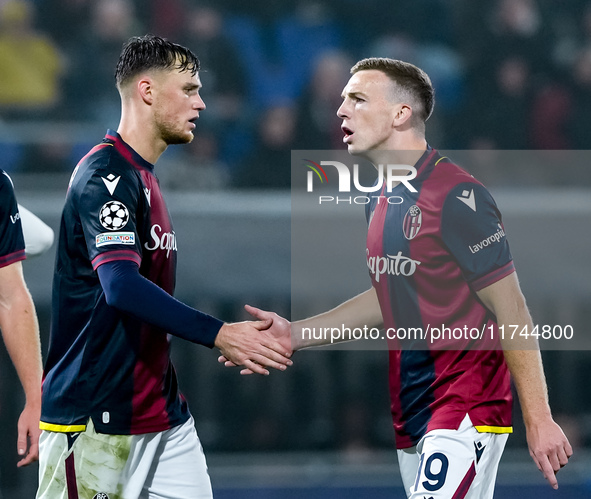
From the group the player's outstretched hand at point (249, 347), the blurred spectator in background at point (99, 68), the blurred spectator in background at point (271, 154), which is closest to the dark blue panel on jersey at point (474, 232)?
the player's outstretched hand at point (249, 347)

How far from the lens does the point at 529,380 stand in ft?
11.2

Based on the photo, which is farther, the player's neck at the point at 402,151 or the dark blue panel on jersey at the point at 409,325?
the player's neck at the point at 402,151

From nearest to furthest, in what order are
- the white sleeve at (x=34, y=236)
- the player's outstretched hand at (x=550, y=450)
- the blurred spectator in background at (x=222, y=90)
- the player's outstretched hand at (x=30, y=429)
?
the player's outstretched hand at (x=550, y=450), the player's outstretched hand at (x=30, y=429), the white sleeve at (x=34, y=236), the blurred spectator in background at (x=222, y=90)

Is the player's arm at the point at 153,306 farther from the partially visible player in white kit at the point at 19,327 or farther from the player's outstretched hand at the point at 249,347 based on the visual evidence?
the partially visible player in white kit at the point at 19,327

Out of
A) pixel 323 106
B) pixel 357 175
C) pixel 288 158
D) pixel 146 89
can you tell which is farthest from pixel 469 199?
pixel 323 106

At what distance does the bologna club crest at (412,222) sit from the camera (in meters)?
3.69

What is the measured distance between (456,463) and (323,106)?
6.07m

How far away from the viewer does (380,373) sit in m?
7.86

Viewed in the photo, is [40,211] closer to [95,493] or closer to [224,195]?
[224,195]

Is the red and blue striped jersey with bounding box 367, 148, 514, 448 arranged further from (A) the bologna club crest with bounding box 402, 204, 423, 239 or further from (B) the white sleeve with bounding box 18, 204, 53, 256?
(B) the white sleeve with bounding box 18, 204, 53, 256

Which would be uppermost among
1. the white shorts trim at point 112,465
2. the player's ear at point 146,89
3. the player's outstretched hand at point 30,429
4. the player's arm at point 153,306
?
the player's ear at point 146,89

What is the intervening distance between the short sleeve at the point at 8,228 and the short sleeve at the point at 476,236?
1552 mm

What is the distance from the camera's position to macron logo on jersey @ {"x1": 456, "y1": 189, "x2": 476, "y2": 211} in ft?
11.6

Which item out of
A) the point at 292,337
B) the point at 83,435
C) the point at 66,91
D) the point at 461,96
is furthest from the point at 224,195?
the point at 83,435
